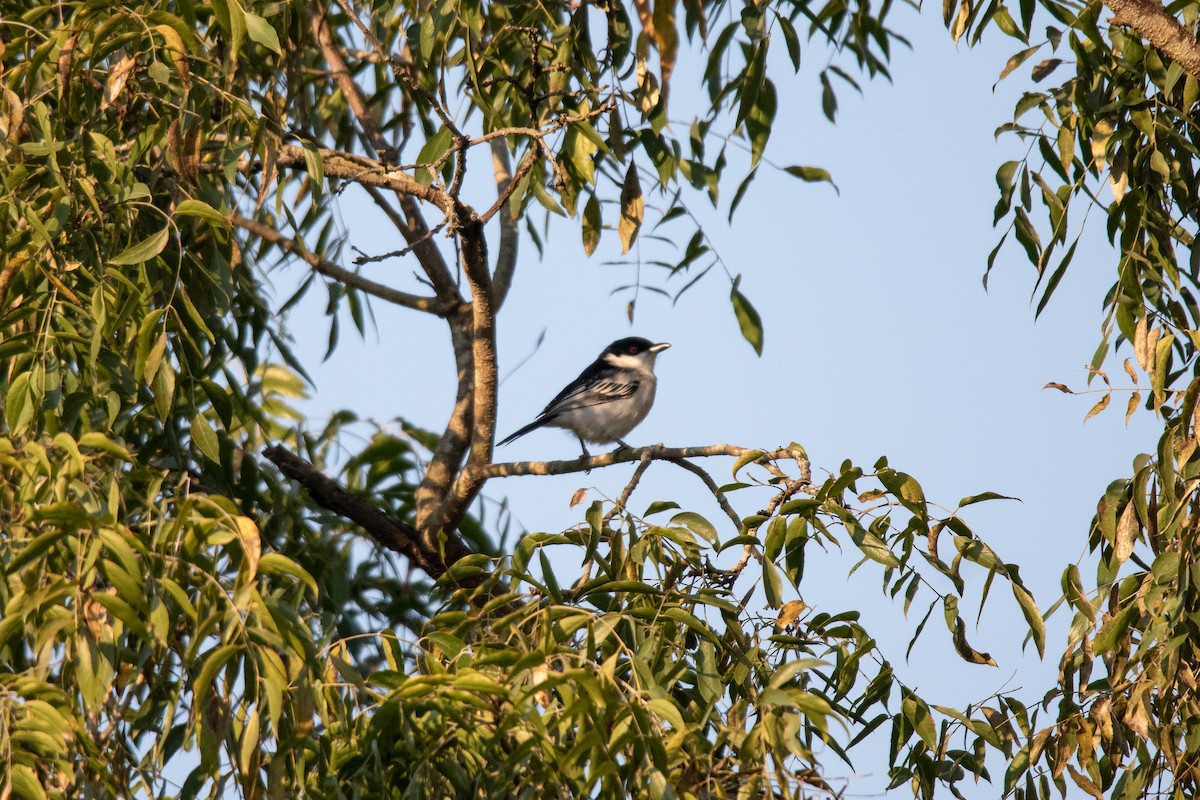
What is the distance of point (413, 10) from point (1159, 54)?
263 centimetres

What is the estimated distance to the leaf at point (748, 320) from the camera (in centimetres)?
443

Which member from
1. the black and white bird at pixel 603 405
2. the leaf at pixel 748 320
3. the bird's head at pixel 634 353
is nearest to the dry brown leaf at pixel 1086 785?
the leaf at pixel 748 320

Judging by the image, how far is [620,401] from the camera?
9.84 meters

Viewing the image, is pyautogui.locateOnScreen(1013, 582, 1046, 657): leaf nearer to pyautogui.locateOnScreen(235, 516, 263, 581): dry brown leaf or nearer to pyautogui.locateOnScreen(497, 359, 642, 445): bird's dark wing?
pyautogui.locateOnScreen(235, 516, 263, 581): dry brown leaf

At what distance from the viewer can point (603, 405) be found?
385 inches

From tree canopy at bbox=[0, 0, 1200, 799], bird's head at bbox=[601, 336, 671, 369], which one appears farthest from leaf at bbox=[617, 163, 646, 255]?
bird's head at bbox=[601, 336, 671, 369]

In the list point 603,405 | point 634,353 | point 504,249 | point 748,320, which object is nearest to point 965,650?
point 748,320

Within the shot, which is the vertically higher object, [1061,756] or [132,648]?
[132,648]

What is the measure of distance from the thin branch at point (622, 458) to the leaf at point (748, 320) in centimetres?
37

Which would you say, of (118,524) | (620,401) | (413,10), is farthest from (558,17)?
Answer: (620,401)

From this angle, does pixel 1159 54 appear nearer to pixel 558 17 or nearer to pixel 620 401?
pixel 558 17

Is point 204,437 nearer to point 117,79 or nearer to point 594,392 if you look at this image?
point 117,79

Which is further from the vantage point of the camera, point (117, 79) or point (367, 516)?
point (367, 516)

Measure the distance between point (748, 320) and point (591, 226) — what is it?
0.68 meters
